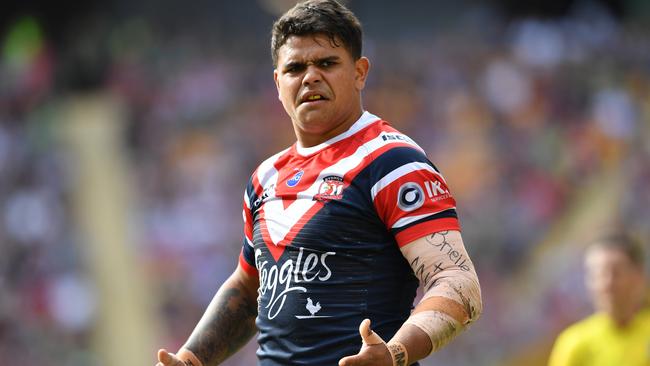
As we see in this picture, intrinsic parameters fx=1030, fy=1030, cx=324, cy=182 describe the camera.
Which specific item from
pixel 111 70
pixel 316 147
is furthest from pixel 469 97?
pixel 316 147

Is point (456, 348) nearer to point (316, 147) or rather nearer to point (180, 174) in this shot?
point (180, 174)

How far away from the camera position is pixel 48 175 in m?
16.8

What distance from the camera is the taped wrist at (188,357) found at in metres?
3.78

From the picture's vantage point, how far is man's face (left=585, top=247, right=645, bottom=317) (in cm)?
605

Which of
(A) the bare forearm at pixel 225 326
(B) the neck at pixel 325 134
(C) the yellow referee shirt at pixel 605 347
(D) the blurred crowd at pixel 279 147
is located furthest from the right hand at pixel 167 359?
(D) the blurred crowd at pixel 279 147

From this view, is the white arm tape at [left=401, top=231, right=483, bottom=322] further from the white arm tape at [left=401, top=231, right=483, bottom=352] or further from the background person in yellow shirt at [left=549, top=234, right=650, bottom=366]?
the background person in yellow shirt at [left=549, top=234, right=650, bottom=366]

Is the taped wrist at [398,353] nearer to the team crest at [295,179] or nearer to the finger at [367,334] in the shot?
the finger at [367,334]

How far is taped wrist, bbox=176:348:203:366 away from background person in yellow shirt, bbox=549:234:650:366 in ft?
10.0

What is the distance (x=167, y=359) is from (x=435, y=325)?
1042 mm

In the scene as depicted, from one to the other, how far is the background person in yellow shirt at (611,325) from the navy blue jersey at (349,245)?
298 centimetres

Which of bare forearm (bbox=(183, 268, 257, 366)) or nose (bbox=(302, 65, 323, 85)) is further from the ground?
nose (bbox=(302, 65, 323, 85))

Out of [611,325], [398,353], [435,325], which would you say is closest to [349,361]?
[398,353]

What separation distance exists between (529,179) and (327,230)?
11.0 meters

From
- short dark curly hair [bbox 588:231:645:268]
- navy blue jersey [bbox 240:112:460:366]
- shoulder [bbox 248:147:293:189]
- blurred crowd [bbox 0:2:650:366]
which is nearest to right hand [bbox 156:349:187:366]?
navy blue jersey [bbox 240:112:460:366]
